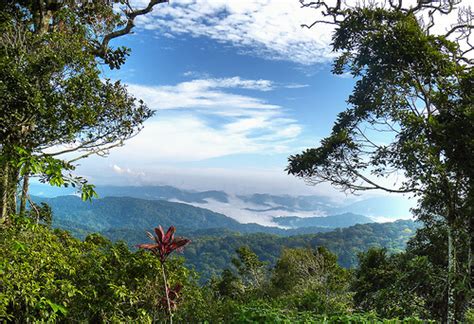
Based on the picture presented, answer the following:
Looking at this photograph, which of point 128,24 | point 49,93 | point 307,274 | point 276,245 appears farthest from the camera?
point 276,245

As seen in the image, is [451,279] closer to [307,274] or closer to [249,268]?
[307,274]

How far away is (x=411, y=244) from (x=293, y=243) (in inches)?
4173

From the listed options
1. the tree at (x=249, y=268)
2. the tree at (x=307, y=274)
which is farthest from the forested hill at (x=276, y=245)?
the tree at (x=307, y=274)

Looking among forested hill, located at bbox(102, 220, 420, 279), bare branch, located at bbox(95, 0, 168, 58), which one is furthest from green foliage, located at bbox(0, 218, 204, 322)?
forested hill, located at bbox(102, 220, 420, 279)

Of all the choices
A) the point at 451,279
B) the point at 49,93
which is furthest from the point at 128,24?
the point at 451,279

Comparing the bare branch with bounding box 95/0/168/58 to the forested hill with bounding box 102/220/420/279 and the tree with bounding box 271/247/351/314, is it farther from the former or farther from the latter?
the forested hill with bounding box 102/220/420/279

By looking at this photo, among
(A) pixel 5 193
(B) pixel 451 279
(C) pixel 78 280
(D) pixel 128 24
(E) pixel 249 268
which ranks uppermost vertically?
(D) pixel 128 24

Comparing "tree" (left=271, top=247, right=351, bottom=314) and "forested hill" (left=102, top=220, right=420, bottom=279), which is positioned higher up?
"tree" (left=271, top=247, right=351, bottom=314)

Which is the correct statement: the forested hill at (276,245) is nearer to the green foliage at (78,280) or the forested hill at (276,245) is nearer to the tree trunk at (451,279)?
the tree trunk at (451,279)

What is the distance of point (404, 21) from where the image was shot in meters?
7.69

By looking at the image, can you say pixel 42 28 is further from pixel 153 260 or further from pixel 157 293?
pixel 157 293

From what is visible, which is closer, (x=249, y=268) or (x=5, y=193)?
(x=5, y=193)

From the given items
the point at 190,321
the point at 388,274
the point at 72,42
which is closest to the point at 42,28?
the point at 72,42

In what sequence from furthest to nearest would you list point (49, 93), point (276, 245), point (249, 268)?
point (276, 245), point (249, 268), point (49, 93)
